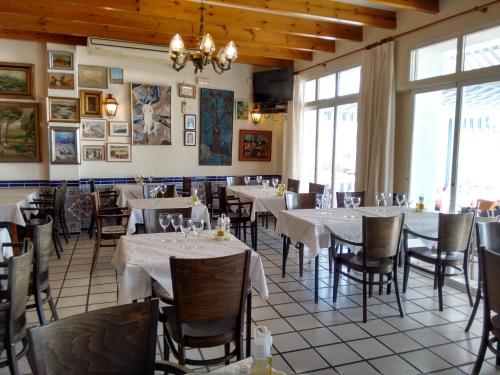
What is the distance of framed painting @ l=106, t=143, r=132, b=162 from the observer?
23.1 feet

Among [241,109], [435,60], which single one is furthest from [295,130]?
[435,60]

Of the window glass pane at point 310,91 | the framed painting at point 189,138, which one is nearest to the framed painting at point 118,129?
the framed painting at point 189,138

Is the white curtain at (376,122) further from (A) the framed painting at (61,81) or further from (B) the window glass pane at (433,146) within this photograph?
(A) the framed painting at (61,81)

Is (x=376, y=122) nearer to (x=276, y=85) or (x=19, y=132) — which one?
(x=276, y=85)

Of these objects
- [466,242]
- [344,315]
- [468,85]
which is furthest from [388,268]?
[468,85]

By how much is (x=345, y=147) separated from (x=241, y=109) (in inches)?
96.6

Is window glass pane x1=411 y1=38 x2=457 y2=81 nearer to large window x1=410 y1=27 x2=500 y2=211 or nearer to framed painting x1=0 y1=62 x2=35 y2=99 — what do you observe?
large window x1=410 y1=27 x2=500 y2=211

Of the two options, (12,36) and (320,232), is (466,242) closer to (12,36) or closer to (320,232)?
(320,232)

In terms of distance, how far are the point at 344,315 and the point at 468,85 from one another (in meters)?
2.93

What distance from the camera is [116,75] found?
6.93 metres

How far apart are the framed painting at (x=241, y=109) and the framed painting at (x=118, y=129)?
7.29 feet

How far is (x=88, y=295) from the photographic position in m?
3.72

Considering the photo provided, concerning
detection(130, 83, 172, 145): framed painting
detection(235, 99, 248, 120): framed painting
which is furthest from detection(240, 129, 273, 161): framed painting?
detection(130, 83, 172, 145): framed painting

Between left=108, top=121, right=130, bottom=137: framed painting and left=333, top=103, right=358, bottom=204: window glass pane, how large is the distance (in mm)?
3798
